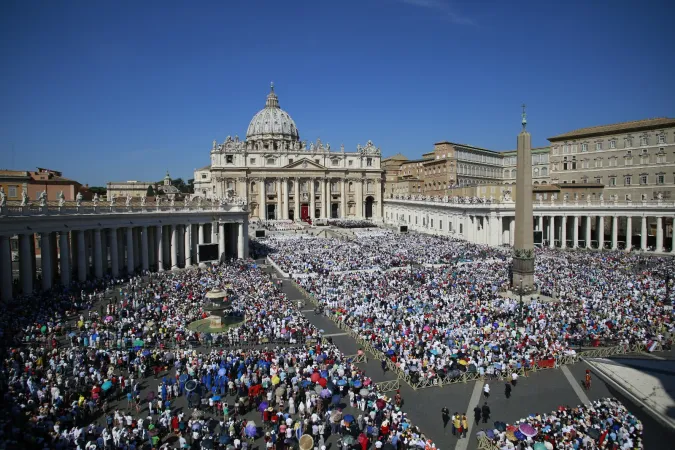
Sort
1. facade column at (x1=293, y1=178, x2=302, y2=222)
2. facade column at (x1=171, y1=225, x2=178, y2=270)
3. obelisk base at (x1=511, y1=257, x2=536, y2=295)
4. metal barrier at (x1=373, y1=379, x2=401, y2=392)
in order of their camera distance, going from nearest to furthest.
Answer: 1. metal barrier at (x1=373, y1=379, x2=401, y2=392)
2. obelisk base at (x1=511, y1=257, x2=536, y2=295)
3. facade column at (x1=171, y1=225, x2=178, y2=270)
4. facade column at (x1=293, y1=178, x2=302, y2=222)

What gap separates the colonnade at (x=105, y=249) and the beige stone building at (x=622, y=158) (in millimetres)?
46474

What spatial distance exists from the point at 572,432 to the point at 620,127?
206 feet

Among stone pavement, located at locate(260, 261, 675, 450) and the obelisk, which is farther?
the obelisk

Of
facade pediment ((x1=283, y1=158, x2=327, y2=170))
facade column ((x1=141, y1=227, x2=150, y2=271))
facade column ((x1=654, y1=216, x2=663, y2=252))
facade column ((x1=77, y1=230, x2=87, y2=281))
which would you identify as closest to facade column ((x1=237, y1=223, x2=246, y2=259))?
facade column ((x1=141, y1=227, x2=150, y2=271))

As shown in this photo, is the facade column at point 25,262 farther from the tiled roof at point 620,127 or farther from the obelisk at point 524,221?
the tiled roof at point 620,127

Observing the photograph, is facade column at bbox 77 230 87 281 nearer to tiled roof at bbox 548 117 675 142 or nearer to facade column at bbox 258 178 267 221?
facade column at bbox 258 178 267 221

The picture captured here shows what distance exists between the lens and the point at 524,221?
2914 cm

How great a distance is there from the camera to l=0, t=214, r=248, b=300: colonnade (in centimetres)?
2925

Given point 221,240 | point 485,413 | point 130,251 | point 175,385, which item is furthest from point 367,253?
point 485,413

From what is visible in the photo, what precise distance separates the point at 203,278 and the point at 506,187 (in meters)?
41.9

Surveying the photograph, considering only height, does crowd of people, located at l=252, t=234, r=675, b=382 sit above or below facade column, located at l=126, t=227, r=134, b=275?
below

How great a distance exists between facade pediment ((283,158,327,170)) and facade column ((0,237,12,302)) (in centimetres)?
6722

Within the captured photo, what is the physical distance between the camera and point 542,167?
87.1 metres

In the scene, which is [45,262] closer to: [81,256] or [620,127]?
[81,256]
